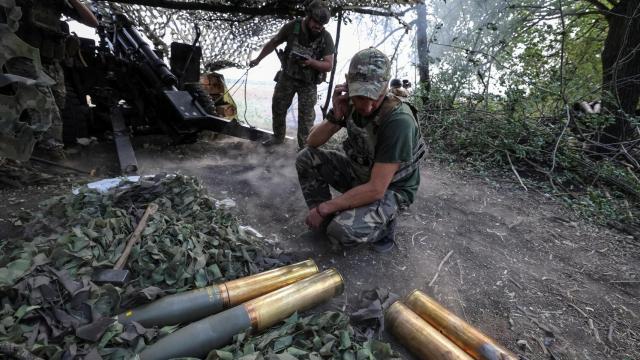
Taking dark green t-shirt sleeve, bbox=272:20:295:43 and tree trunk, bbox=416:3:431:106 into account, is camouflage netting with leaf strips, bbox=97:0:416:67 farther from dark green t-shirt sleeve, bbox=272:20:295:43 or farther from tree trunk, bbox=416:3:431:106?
tree trunk, bbox=416:3:431:106

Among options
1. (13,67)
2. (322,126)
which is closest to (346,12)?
(322,126)

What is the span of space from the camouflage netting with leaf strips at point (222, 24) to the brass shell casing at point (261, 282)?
414cm

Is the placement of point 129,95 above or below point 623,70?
above

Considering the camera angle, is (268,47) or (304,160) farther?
(268,47)

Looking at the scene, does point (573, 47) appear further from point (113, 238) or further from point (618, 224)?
point (113, 238)

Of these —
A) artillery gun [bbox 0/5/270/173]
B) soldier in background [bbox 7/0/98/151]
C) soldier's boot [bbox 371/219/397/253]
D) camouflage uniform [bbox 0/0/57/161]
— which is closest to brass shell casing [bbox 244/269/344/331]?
soldier's boot [bbox 371/219/397/253]

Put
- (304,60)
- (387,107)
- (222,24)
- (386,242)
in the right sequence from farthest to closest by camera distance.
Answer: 1. (222,24)
2. (304,60)
3. (386,242)
4. (387,107)

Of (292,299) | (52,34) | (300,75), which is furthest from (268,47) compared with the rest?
(292,299)

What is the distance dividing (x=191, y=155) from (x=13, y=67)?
2466 millimetres

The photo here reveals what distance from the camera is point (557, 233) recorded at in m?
3.47

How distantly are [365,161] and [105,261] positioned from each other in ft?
6.12

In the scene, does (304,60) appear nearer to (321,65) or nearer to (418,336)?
(321,65)

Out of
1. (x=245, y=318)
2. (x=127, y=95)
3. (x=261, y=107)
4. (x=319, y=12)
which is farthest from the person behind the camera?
(x=261, y=107)

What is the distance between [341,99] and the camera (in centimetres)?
271
